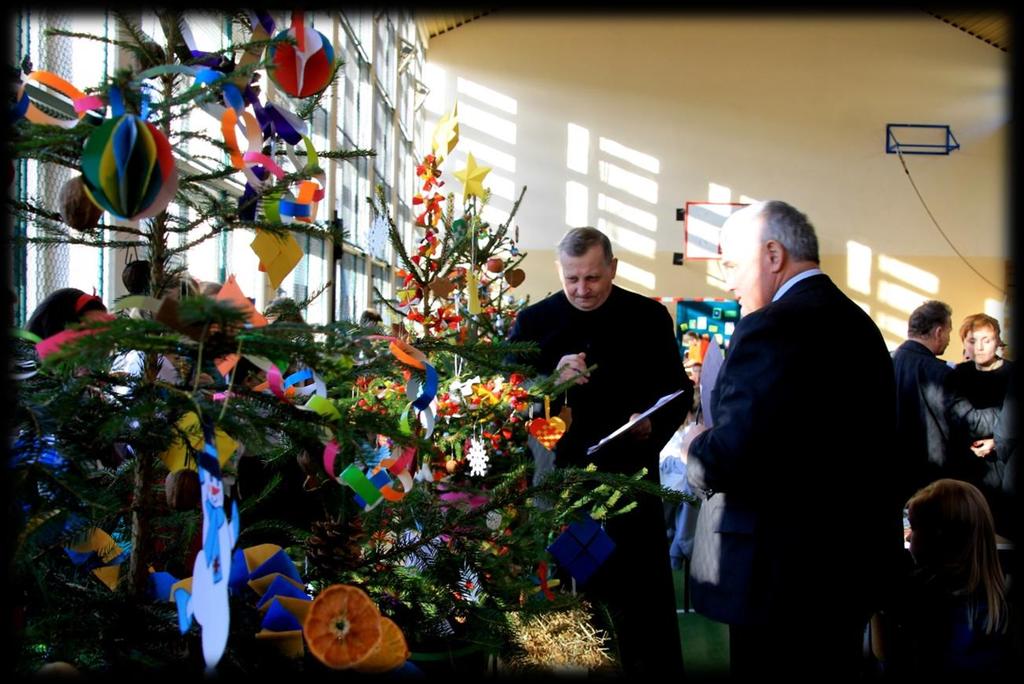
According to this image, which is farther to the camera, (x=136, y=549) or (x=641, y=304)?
(x=641, y=304)

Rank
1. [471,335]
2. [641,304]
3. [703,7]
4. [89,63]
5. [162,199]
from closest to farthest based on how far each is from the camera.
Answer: [703,7]
[162,199]
[471,335]
[641,304]
[89,63]

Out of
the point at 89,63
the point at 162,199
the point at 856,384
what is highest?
the point at 89,63

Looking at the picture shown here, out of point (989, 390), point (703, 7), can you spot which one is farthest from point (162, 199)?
point (989, 390)

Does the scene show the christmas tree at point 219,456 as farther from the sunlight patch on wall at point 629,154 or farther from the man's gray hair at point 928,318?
the sunlight patch on wall at point 629,154

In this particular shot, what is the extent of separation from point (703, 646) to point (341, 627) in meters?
3.57

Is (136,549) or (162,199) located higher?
(162,199)

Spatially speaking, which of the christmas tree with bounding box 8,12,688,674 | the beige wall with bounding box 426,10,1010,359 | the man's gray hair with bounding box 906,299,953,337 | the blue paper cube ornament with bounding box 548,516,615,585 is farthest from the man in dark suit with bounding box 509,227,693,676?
Result: the beige wall with bounding box 426,10,1010,359

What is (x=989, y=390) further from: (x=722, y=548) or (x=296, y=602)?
(x=296, y=602)

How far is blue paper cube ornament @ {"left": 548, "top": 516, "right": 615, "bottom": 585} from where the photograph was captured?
1.84 m

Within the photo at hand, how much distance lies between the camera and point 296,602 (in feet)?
3.91

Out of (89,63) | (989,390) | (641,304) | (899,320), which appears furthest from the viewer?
(899,320)

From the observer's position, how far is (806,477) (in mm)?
1939

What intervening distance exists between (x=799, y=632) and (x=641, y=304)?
1.45m

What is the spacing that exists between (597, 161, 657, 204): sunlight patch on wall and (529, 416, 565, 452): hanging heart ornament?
14.3 meters
